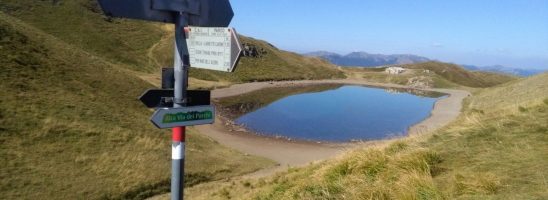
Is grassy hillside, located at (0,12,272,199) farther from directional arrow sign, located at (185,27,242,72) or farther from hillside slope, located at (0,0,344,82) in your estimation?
hillside slope, located at (0,0,344,82)

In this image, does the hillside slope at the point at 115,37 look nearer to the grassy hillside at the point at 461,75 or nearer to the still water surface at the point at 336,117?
the still water surface at the point at 336,117

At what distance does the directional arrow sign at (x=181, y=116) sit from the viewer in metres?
4.50

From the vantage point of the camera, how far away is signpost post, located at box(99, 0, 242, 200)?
438 centimetres

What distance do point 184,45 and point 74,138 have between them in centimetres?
2048

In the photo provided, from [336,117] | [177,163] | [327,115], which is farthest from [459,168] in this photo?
[327,115]

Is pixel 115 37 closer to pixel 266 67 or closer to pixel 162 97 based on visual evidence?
pixel 266 67

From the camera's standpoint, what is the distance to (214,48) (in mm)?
4520

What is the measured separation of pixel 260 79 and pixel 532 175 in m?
90.5

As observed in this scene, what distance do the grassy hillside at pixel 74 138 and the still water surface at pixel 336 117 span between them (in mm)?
12562

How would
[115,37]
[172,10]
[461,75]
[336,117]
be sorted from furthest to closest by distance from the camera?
[461,75] → [115,37] → [336,117] → [172,10]

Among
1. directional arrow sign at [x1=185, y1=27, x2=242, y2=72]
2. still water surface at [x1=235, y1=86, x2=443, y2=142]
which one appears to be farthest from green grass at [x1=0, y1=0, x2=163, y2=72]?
directional arrow sign at [x1=185, y1=27, x2=242, y2=72]

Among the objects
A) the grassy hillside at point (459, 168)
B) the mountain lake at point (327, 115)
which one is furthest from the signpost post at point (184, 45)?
the mountain lake at point (327, 115)

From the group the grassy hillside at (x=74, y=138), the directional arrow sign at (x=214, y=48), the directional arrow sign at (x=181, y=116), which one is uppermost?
the directional arrow sign at (x=214, y=48)

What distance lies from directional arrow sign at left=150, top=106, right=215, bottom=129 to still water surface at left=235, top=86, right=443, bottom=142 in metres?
31.4
